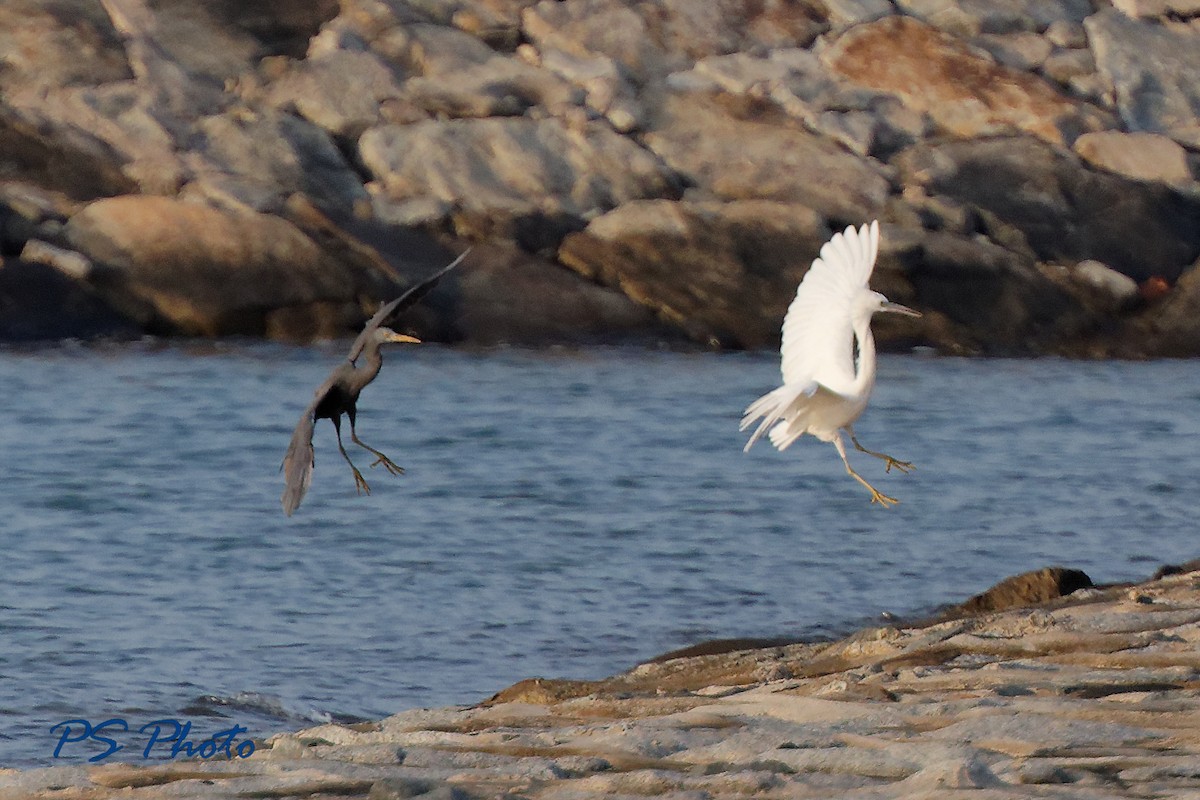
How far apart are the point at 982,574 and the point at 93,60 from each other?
1451 centimetres

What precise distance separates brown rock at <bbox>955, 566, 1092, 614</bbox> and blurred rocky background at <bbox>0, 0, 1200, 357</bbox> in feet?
41.4

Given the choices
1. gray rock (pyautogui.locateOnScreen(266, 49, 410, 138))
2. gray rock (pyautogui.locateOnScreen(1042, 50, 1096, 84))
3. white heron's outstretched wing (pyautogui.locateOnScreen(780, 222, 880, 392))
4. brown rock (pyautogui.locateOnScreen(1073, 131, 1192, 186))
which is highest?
gray rock (pyautogui.locateOnScreen(1042, 50, 1096, 84))

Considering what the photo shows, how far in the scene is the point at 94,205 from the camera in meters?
21.8

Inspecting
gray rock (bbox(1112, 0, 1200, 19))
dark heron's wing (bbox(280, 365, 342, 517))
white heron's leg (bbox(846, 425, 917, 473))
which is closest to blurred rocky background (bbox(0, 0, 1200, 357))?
gray rock (bbox(1112, 0, 1200, 19))

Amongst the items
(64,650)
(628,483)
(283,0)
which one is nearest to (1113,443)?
(628,483)

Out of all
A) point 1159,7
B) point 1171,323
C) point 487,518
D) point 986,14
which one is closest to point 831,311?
point 487,518

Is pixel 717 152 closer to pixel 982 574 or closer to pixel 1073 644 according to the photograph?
pixel 982 574

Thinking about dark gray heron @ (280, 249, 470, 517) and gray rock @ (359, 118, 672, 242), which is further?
gray rock @ (359, 118, 672, 242)

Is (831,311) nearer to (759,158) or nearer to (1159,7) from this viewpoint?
(759,158)

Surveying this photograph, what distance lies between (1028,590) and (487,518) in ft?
16.9

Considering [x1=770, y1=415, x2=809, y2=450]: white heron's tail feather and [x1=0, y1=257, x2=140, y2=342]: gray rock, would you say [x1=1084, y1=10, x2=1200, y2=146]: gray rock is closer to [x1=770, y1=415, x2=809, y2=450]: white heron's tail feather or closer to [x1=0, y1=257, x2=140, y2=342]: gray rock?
[x1=0, y1=257, x2=140, y2=342]: gray rock

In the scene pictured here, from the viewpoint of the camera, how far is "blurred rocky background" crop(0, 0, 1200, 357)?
21.9 meters

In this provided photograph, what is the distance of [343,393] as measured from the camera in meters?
9.12

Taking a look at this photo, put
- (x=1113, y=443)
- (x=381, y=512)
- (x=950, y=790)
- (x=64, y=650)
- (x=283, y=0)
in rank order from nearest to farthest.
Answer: (x=950, y=790), (x=64, y=650), (x=381, y=512), (x=1113, y=443), (x=283, y=0)
